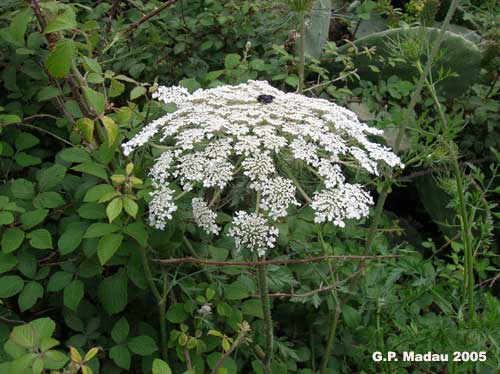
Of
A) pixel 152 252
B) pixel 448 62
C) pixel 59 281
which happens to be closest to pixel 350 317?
pixel 152 252

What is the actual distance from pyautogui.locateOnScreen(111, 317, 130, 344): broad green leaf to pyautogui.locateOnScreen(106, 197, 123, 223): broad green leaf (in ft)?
1.20

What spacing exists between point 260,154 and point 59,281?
678 mm

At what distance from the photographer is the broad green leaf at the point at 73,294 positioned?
143cm

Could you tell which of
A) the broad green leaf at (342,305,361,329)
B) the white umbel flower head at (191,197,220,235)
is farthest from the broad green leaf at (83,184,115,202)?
the broad green leaf at (342,305,361,329)

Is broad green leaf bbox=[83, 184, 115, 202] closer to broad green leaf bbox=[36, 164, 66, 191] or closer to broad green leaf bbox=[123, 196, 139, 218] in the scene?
broad green leaf bbox=[123, 196, 139, 218]

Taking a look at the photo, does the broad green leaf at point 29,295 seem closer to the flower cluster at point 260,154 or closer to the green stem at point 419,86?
the flower cluster at point 260,154

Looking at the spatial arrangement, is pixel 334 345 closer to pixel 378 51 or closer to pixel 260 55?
pixel 260 55

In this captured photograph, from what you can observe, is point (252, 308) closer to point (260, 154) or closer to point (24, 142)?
point (260, 154)

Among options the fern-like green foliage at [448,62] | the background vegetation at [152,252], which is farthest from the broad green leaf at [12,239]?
the fern-like green foliage at [448,62]

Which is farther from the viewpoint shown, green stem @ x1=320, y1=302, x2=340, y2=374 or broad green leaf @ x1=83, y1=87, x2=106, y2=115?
green stem @ x1=320, y1=302, x2=340, y2=374

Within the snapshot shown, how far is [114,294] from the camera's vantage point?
148 cm

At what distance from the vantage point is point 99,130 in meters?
1.55

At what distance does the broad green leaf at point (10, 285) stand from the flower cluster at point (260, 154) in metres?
0.43

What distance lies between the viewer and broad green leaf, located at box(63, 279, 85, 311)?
1432 mm
